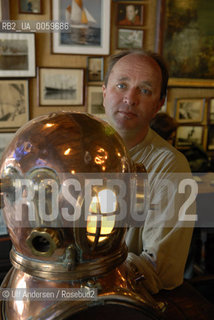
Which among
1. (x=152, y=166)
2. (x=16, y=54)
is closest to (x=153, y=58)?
(x=152, y=166)

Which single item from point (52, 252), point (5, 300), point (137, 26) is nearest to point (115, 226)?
point (52, 252)

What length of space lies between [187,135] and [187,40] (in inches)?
36.1

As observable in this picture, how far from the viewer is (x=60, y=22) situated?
2.44m

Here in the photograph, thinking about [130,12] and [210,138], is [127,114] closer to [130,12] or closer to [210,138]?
[130,12]

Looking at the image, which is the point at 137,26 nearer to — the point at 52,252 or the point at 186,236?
the point at 186,236

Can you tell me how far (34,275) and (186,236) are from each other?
0.48 meters

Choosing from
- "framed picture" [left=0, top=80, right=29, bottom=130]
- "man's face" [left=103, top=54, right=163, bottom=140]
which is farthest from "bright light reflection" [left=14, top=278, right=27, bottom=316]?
"framed picture" [left=0, top=80, right=29, bottom=130]

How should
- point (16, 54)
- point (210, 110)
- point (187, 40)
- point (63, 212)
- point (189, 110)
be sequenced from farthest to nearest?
point (210, 110) → point (189, 110) → point (187, 40) → point (16, 54) → point (63, 212)

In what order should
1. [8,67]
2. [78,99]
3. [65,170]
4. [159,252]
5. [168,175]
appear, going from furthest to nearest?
1. [78,99]
2. [8,67]
3. [168,175]
4. [159,252]
5. [65,170]

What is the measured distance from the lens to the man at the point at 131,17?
2.57m

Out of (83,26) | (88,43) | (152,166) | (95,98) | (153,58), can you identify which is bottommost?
(152,166)

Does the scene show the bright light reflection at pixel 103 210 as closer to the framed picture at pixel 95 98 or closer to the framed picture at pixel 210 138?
the framed picture at pixel 95 98

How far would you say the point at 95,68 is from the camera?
8.56 ft

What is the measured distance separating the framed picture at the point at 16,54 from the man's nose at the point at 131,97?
1.68m
